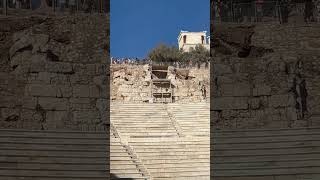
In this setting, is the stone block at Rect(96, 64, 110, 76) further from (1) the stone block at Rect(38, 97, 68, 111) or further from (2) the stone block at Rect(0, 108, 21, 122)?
(2) the stone block at Rect(0, 108, 21, 122)

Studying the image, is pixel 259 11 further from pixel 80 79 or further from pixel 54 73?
pixel 54 73

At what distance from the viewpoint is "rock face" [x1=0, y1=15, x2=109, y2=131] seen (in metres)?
9.01

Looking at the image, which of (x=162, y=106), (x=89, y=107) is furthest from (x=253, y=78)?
(x=162, y=106)

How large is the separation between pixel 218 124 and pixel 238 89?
704 millimetres

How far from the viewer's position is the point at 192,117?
1764cm

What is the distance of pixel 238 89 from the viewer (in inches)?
389

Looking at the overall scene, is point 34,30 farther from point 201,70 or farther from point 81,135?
point 201,70

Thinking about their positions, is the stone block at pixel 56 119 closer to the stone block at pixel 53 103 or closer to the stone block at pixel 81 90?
the stone block at pixel 53 103

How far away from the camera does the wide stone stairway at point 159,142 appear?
11.9 metres

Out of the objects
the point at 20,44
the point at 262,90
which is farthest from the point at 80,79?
the point at 262,90

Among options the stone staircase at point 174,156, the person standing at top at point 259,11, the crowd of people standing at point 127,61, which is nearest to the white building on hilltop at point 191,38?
the crowd of people standing at point 127,61

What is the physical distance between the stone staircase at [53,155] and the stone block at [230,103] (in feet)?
6.74

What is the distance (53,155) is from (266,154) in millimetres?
3424

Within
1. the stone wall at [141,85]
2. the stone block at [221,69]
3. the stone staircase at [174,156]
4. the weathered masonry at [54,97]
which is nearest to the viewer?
the weathered masonry at [54,97]
